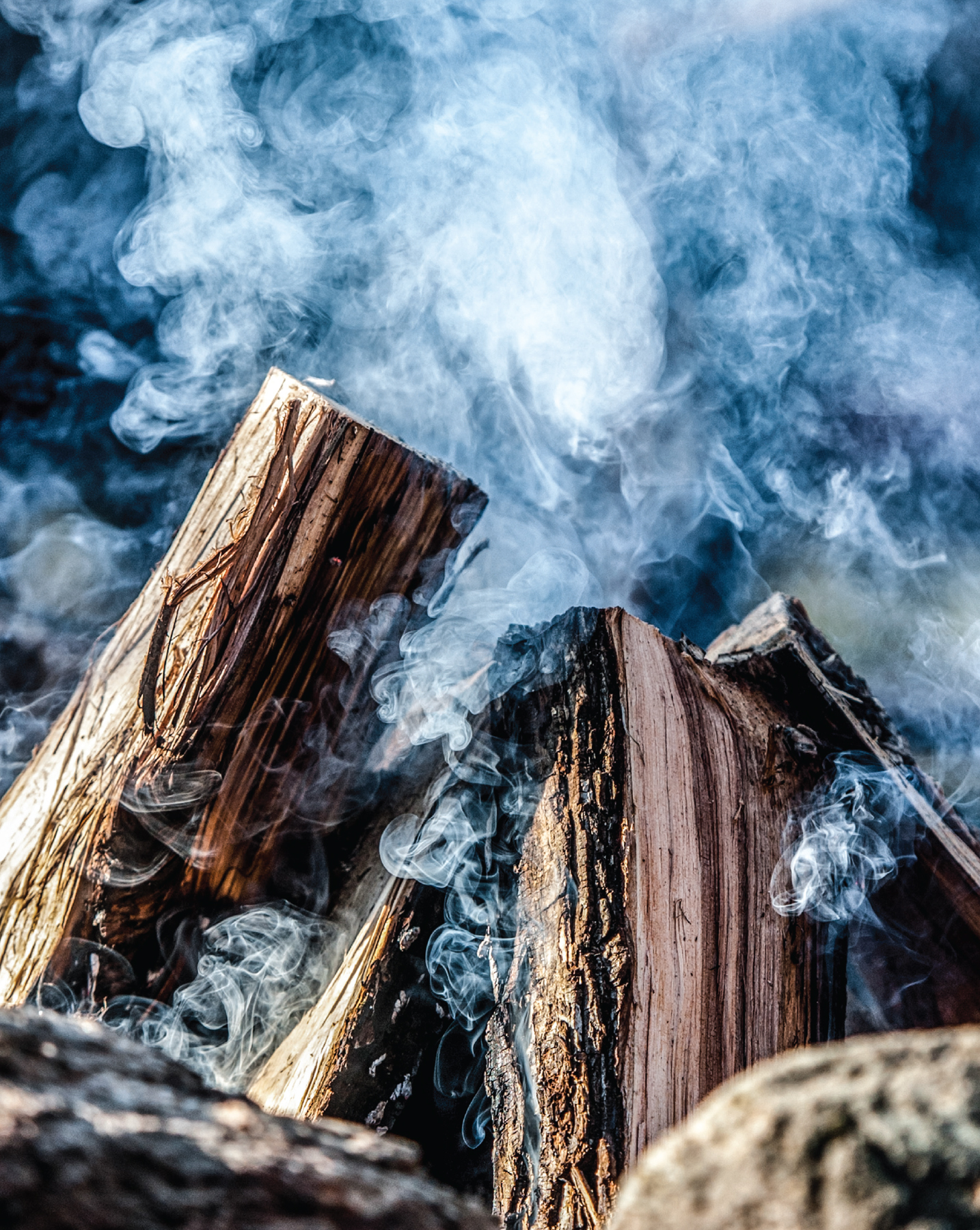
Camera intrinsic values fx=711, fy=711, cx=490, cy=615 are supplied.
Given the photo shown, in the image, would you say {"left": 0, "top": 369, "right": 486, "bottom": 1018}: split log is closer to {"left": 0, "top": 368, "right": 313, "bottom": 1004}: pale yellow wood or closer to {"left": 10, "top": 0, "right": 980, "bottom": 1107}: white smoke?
{"left": 0, "top": 368, "right": 313, "bottom": 1004}: pale yellow wood

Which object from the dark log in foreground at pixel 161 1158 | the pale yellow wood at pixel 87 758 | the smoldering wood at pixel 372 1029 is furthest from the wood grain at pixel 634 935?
the pale yellow wood at pixel 87 758

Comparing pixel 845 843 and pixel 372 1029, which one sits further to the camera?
pixel 845 843

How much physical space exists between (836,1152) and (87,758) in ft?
5.40

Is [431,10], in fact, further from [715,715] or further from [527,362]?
[715,715]

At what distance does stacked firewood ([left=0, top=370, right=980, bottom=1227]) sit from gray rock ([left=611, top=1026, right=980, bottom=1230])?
0.75 meters

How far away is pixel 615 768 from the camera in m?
1.41

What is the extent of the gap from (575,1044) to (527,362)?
2.62m

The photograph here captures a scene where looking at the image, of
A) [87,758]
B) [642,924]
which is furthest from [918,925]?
[87,758]

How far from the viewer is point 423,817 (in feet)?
5.36

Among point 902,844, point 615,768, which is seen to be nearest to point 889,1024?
point 902,844

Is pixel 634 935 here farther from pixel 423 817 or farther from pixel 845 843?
pixel 845 843

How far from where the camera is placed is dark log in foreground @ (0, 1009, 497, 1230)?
1.62ft

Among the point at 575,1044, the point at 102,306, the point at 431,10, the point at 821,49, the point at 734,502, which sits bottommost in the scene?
the point at 575,1044

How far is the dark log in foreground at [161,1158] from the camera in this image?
1.62 ft
